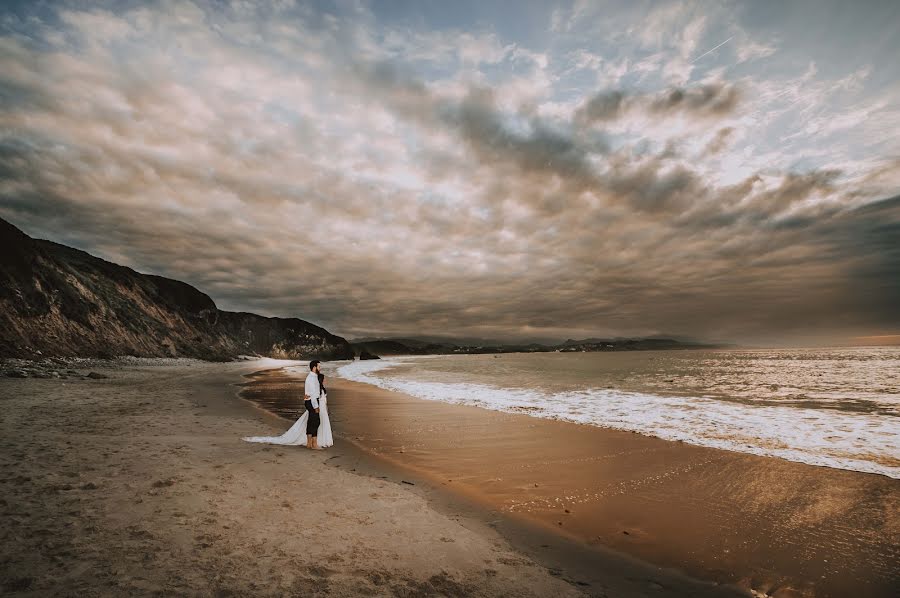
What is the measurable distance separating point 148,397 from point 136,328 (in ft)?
152

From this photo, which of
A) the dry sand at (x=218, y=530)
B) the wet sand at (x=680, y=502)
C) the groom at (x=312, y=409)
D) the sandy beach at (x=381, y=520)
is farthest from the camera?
the groom at (x=312, y=409)

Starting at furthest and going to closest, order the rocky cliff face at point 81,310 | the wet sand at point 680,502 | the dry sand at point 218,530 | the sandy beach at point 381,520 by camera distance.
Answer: the rocky cliff face at point 81,310 → the wet sand at point 680,502 → the sandy beach at point 381,520 → the dry sand at point 218,530

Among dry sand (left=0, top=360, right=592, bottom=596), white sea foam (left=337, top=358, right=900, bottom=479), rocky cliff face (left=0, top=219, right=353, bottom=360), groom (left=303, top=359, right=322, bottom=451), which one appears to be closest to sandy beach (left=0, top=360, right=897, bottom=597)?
dry sand (left=0, top=360, right=592, bottom=596)

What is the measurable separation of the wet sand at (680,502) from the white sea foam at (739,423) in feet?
4.40

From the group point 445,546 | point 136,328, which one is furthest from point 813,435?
point 136,328

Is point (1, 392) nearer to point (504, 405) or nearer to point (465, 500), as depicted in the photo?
point (465, 500)

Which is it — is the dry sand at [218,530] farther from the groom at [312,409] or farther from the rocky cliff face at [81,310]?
the rocky cliff face at [81,310]

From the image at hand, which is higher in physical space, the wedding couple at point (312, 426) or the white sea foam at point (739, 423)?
the wedding couple at point (312, 426)

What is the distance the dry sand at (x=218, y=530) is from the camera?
3.73 m

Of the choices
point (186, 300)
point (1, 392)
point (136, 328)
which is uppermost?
point (186, 300)

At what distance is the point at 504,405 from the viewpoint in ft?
63.3

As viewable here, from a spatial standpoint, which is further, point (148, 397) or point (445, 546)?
point (148, 397)

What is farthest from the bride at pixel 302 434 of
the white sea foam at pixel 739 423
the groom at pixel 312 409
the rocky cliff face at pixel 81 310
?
the rocky cliff face at pixel 81 310

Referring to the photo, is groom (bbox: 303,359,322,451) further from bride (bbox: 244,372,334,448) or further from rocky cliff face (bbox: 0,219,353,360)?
rocky cliff face (bbox: 0,219,353,360)
